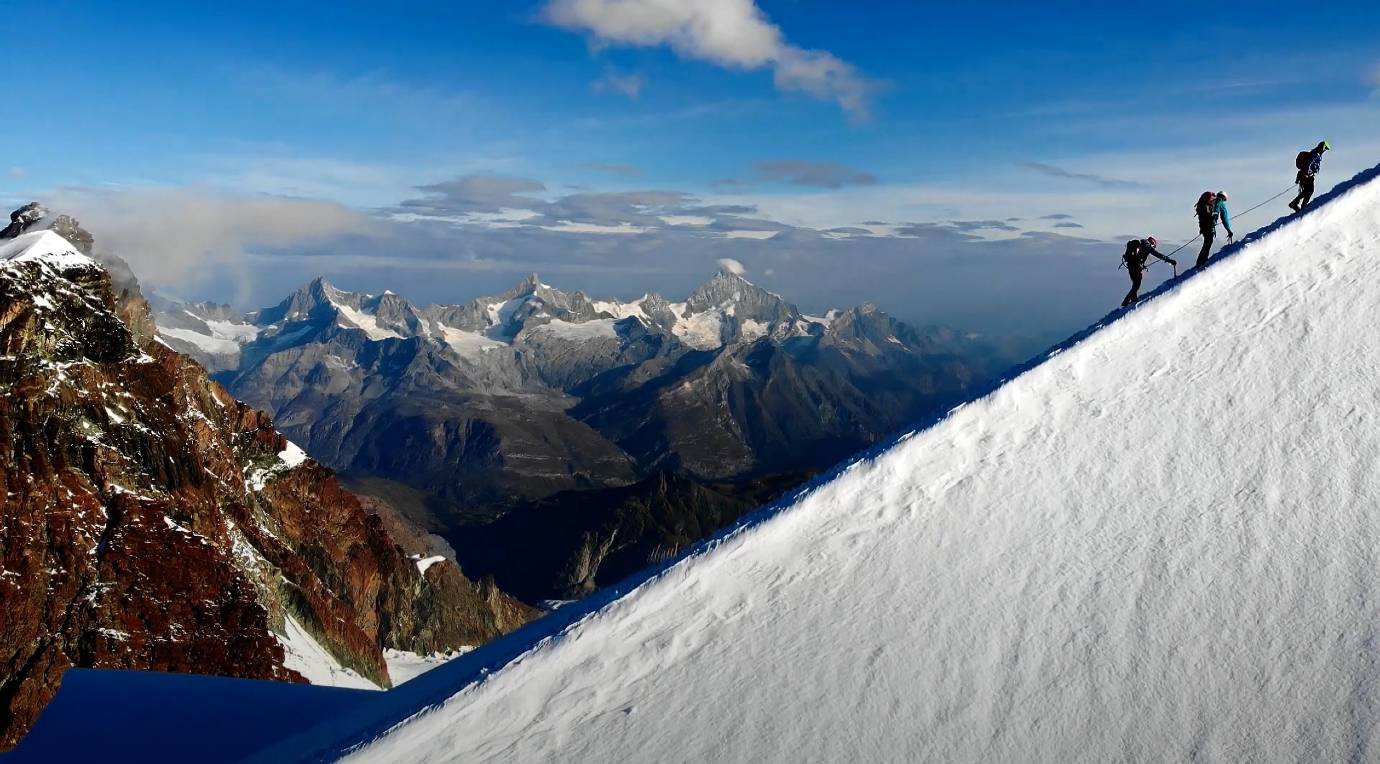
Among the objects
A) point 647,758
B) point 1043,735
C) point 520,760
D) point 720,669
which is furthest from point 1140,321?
point 520,760

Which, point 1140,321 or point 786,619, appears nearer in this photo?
point 786,619

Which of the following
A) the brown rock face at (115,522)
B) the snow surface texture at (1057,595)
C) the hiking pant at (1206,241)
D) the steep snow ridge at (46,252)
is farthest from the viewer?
the steep snow ridge at (46,252)

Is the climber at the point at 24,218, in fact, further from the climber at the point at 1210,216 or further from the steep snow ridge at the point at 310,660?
the climber at the point at 1210,216

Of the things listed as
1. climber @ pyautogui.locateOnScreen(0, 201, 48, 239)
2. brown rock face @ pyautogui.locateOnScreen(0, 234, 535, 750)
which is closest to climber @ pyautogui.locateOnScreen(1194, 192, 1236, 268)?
brown rock face @ pyautogui.locateOnScreen(0, 234, 535, 750)

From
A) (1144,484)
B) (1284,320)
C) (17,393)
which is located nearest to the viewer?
(1144,484)

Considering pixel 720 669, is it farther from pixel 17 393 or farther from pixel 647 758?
pixel 17 393

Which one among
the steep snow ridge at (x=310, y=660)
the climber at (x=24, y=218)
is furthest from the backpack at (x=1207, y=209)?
the climber at (x=24, y=218)
